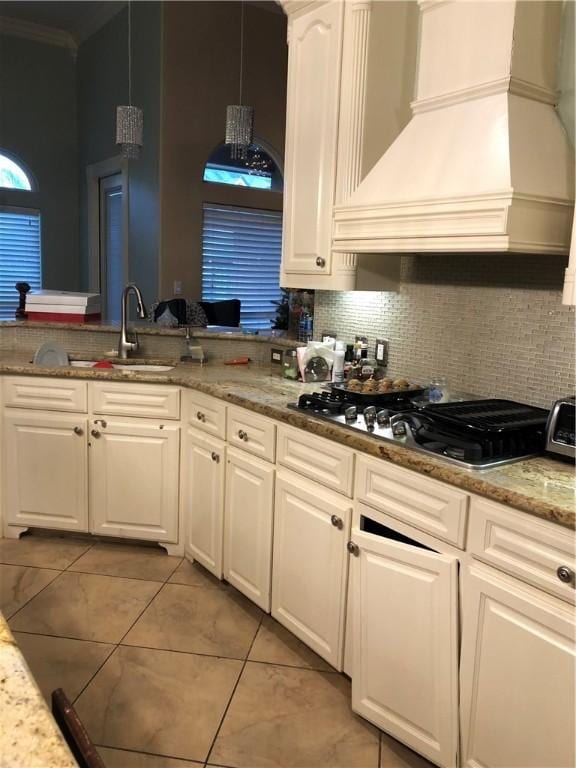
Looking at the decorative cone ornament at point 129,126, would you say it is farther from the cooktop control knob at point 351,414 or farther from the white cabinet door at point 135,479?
the cooktop control knob at point 351,414

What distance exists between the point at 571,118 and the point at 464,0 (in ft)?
1.74

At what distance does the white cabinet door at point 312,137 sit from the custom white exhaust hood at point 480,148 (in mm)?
446

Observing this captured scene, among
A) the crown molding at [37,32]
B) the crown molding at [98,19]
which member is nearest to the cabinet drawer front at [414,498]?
the crown molding at [98,19]

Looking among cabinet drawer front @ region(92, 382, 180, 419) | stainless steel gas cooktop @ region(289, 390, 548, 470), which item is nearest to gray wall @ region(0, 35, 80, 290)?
cabinet drawer front @ region(92, 382, 180, 419)

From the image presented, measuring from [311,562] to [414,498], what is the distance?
596 mm

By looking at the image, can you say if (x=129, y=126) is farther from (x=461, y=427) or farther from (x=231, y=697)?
(x=231, y=697)

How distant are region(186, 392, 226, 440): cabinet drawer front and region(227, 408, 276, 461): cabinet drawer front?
62 millimetres

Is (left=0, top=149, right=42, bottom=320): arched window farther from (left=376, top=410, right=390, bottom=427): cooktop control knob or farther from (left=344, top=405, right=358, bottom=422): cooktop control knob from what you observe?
(left=376, top=410, right=390, bottom=427): cooktop control knob

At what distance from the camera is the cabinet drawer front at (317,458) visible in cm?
210

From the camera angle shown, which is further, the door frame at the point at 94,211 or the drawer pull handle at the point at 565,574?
the door frame at the point at 94,211

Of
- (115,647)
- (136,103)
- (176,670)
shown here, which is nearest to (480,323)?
(176,670)

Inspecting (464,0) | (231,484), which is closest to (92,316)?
(231,484)

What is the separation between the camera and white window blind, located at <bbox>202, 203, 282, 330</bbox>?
19.9ft

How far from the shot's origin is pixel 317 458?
2.22m
